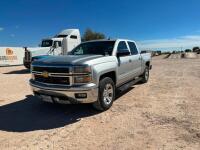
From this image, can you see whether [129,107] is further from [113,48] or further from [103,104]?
[113,48]

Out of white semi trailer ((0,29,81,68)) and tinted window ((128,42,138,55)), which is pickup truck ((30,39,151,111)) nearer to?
tinted window ((128,42,138,55))

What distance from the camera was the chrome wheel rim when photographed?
5.96 meters

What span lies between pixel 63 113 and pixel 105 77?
1.43m

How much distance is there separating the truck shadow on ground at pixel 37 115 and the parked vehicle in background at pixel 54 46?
35.1 ft

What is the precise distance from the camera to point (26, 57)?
1784 centimetres

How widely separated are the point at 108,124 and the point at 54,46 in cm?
1462

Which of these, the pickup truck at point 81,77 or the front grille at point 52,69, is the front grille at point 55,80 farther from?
the front grille at point 52,69

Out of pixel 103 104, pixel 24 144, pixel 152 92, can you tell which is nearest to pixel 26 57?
pixel 152 92

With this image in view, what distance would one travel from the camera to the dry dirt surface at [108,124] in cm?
416

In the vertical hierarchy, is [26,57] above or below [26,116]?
above

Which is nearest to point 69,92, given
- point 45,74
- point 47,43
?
point 45,74

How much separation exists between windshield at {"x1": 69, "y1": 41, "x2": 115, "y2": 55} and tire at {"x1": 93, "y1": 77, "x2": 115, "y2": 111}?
3.18 feet

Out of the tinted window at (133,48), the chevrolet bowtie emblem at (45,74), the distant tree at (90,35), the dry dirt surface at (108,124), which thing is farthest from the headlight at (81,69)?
the distant tree at (90,35)

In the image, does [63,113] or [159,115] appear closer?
[159,115]
